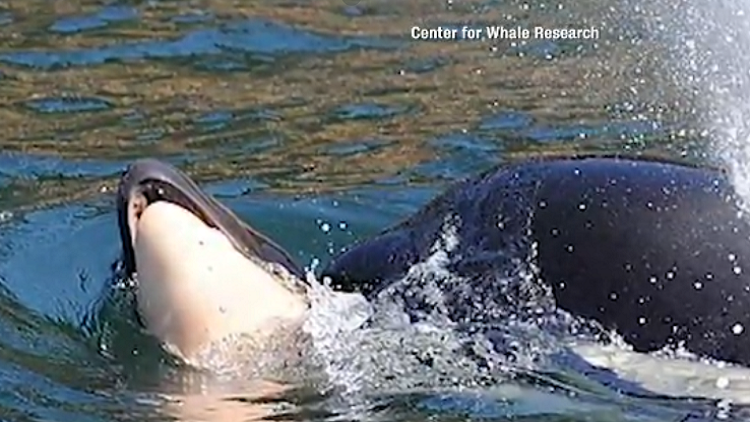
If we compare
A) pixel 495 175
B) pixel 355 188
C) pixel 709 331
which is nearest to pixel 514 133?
pixel 355 188

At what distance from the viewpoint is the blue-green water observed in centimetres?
516

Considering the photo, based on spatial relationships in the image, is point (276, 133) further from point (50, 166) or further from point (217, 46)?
point (217, 46)

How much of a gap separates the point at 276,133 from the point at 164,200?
3.33 metres

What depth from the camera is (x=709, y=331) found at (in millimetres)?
4848

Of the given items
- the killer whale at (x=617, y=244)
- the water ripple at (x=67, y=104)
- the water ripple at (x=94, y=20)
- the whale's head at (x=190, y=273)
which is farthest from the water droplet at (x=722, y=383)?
the water ripple at (x=94, y=20)

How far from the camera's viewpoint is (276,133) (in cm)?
866

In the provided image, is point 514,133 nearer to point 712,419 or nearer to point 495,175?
point 495,175

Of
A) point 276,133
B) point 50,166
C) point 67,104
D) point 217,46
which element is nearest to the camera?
point 50,166

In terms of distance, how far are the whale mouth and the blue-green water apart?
12.1 inches

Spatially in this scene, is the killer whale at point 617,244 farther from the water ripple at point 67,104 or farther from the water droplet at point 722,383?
the water ripple at point 67,104

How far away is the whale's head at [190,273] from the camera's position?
5.27 metres

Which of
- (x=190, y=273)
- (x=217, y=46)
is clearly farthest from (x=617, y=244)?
(x=217, y=46)

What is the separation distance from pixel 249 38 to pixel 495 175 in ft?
16.3

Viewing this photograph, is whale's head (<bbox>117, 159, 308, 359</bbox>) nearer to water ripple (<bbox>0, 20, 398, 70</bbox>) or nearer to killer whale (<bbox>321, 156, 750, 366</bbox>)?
killer whale (<bbox>321, 156, 750, 366</bbox>)
